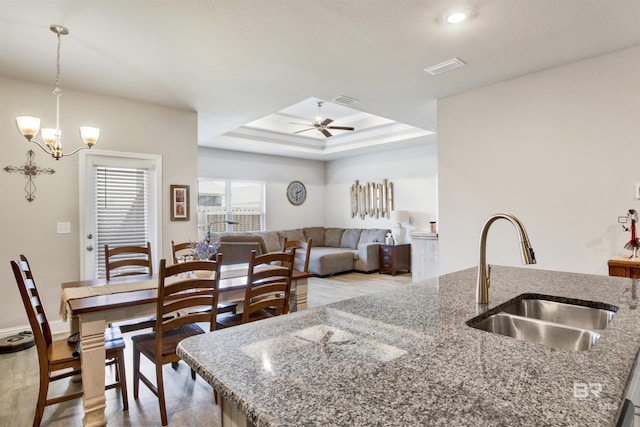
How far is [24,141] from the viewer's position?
12.0 feet

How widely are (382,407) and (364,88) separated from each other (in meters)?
3.71

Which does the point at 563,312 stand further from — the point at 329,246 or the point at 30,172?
the point at 329,246

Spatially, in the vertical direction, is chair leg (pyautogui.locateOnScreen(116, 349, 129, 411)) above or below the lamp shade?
below

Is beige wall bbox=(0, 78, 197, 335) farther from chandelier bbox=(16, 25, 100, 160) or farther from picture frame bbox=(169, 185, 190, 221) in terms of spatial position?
chandelier bbox=(16, 25, 100, 160)

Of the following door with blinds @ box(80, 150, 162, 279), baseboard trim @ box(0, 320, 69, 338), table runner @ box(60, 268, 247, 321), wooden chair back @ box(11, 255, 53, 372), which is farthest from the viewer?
door with blinds @ box(80, 150, 162, 279)

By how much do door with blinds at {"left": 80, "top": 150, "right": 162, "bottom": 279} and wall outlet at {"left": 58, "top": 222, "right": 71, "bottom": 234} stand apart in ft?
0.45

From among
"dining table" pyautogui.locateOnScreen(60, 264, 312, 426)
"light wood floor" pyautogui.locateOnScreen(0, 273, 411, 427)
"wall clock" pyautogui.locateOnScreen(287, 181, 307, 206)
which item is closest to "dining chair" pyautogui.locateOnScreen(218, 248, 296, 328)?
"dining table" pyautogui.locateOnScreen(60, 264, 312, 426)

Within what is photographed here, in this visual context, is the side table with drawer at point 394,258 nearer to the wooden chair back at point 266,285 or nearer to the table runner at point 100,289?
the wooden chair back at point 266,285

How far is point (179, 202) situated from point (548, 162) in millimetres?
4277

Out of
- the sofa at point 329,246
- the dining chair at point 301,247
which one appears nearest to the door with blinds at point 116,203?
the sofa at point 329,246

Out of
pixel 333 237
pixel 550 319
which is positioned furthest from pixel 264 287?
pixel 333 237

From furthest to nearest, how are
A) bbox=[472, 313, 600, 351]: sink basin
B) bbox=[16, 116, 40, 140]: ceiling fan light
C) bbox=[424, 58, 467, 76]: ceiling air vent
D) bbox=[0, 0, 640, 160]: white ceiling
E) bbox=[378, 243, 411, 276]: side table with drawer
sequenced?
bbox=[378, 243, 411, 276]: side table with drawer → bbox=[424, 58, 467, 76]: ceiling air vent → bbox=[16, 116, 40, 140]: ceiling fan light → bbox=[0, 0, 640, 160]: white ceiling → bbox=[472, 313, 600, 351]: sink basin

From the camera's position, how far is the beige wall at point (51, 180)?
3607 millimetres

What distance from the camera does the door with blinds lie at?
158 inches
